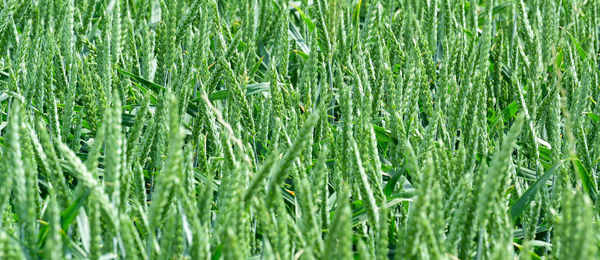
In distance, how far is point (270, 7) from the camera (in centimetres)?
233

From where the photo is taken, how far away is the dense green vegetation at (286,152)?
935mm

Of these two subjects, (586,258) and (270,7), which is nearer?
(586,258)

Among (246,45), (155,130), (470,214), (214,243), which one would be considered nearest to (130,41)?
(246,45)

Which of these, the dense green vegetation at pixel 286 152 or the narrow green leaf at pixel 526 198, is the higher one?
the dense green vegetation at pixel 286 152

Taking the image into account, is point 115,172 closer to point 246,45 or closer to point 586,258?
point 586,258

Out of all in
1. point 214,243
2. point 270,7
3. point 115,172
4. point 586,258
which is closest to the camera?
point 586,258

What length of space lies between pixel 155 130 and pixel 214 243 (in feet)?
1.27

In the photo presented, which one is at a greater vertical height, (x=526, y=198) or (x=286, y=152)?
(x=286, y=152)

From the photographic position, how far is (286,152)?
133 cm

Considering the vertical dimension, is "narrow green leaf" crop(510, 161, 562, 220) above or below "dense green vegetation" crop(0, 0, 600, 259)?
below

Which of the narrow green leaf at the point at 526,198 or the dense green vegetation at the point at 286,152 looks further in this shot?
the narrow green leaf at the point at 526,198

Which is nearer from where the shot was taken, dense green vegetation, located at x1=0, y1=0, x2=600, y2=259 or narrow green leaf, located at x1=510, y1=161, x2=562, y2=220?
dense green vegetation, located at x1=0, y1=0, x2=600, y2=259

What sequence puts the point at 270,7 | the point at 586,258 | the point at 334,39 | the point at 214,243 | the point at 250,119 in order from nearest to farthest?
the point at 586,258 < the point at 214,243 < the point at 250,119 < the point at 334,39 < the point at 270,7

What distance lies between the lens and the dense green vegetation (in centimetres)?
93
